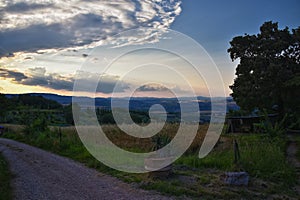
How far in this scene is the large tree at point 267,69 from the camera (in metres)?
18.7

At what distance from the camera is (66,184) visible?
7168 millimetres

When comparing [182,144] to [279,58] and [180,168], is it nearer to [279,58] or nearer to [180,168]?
[180,168]

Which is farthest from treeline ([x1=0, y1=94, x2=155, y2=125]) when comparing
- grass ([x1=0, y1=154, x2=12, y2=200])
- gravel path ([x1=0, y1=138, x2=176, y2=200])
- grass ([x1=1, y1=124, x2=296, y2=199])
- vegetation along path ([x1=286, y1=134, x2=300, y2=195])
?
grass ([x1=0, y1=154, x2=12, y2=200])

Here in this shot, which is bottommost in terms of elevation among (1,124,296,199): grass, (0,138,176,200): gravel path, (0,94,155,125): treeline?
(0,138,176,200): gravel path

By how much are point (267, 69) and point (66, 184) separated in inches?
613

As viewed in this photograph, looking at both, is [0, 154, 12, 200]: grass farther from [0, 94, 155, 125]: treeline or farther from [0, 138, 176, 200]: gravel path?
[0, 94, 155, 125]: treeline

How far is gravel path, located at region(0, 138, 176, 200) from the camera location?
20.5 feet

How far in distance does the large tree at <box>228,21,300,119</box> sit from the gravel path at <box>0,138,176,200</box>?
542 inches

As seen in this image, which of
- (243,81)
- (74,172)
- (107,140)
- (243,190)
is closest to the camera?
(243,190)

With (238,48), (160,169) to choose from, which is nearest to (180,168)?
(160,169)

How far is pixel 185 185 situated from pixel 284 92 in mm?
14627

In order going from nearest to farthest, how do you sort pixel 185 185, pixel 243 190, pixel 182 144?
1. pixel 243 190
2. pixel 185 185
3. pixel 182 144

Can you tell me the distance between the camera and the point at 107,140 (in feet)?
49.2

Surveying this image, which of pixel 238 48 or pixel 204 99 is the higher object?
pixel 238 48
